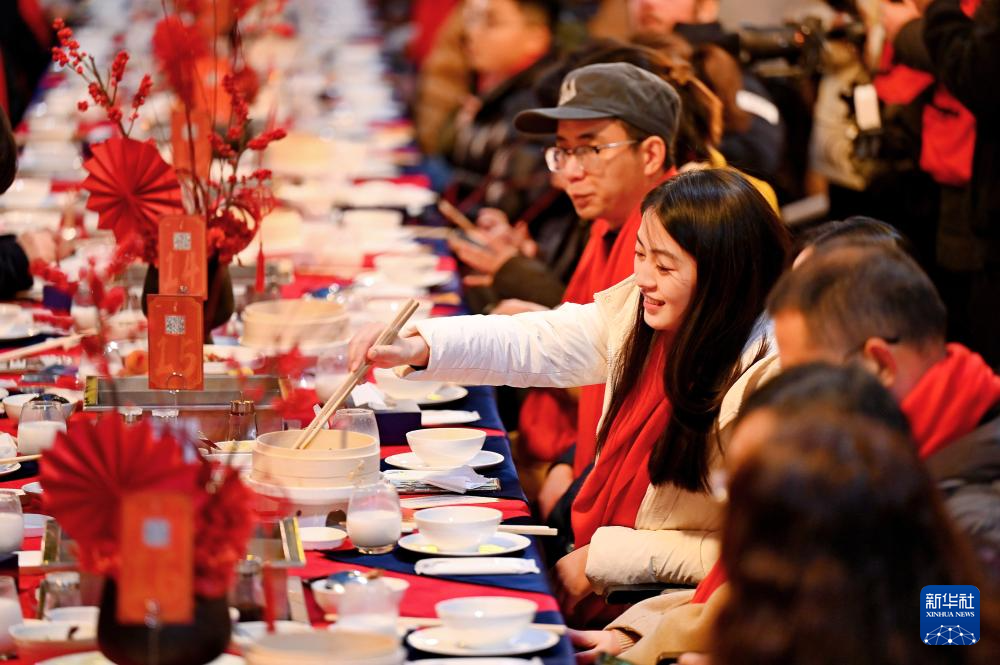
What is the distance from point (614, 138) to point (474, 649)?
180 cm

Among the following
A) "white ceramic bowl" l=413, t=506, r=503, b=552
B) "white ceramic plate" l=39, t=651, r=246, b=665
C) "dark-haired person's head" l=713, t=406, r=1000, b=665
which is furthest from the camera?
"white ceramic bowl" l=413, t=506, r=503, b=552

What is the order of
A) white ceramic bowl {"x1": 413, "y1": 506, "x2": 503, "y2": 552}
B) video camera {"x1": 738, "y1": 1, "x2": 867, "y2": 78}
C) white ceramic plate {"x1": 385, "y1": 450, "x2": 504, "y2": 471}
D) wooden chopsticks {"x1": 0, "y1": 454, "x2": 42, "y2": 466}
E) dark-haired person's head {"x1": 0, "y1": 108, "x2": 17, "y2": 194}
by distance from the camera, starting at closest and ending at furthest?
white ceramic bowl {"x1": 413, "y1": 506, "x2": 503, "y2": 552} < wooden chopsticks {"x1": 0, "y1": 454, "x2": 42, "y2": 466} < white ceramic plate {"x1": 385, "y1": 450, "x2": 504, "y2": 471} < dark-haired person's head {"x1": 0, "y1": 108, "x2": 17, "y2": 194} < video camera {"x1": 738, "y1": 1, "x2": 867, "y2": 78}

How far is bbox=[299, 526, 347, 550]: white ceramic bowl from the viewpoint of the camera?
241cm

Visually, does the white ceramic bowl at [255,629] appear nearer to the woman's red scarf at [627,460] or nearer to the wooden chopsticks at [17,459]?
the wooden chopsticks at [17,459]

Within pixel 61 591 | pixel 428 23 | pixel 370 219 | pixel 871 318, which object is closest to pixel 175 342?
pixel 61 591

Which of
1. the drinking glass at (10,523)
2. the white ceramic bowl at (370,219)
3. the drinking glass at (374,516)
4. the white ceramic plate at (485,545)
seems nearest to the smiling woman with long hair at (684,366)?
the white ceramic plate at (485,545)

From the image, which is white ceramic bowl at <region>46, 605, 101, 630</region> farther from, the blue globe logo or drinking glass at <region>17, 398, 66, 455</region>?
the blue globe logo

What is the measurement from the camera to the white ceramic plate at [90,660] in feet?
6.30

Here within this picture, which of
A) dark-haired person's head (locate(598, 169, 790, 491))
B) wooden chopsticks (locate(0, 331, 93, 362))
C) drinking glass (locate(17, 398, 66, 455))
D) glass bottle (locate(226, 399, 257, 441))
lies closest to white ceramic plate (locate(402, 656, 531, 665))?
dark-haired person's head (locate(598, 169, 790, 491))

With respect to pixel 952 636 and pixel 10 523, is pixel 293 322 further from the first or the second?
pixel 952 636

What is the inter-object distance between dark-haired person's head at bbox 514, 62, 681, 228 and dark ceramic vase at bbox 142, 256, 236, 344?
79 centimetres

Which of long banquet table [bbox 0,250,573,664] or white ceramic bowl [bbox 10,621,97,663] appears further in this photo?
long banquet table [bbox 0,250,573,664]

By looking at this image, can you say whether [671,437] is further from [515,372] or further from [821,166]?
[821,166]

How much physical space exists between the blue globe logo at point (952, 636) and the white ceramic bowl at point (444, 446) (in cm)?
118
